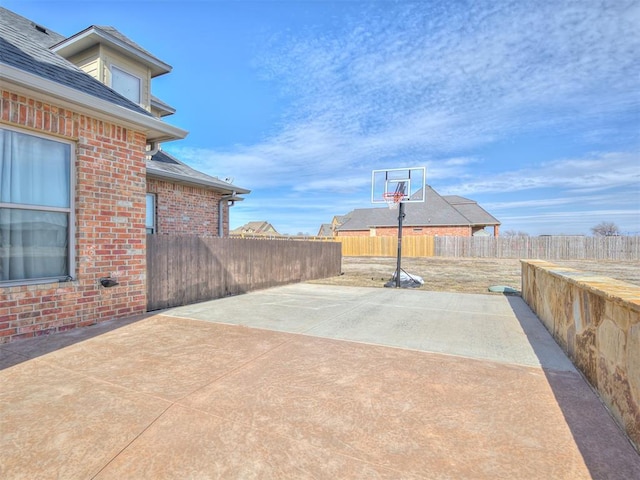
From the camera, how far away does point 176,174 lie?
861cm

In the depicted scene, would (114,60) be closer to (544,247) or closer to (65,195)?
(65,195)

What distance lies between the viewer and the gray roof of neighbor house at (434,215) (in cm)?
3369

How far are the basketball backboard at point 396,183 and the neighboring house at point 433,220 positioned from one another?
2318 centimetres

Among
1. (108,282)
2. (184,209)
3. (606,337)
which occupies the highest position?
(184,209)

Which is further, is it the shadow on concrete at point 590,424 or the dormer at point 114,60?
the dormer at point 114,60

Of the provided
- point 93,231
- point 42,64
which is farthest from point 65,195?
point 42,64

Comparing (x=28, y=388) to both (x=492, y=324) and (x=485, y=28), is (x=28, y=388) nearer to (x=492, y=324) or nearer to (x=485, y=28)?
(x=492, y=324)

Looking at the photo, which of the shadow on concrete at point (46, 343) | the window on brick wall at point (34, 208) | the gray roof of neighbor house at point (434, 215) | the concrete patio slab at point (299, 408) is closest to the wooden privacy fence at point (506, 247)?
the gray roof of neighbor house at point (434, 215)

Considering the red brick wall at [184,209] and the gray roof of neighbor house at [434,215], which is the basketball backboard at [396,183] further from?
the gray roof of neighbor house at [434,215]

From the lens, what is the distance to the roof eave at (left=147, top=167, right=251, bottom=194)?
26.9 ft

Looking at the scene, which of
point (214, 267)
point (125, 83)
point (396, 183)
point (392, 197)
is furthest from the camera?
point (396, 183)

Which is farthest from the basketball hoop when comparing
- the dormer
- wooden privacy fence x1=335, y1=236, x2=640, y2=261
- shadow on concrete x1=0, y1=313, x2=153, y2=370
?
wooden privacy fence x1=335, y1=236, x2=640, y2=261

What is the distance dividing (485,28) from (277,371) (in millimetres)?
9602

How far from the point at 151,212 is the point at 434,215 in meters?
30.5
